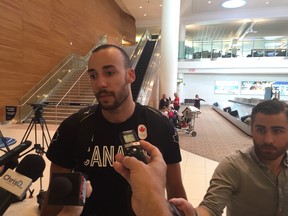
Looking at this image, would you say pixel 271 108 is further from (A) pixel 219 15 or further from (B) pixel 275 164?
(A) pixel 219 15

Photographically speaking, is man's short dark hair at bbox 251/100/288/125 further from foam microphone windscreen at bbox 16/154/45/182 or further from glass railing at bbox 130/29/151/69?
glass railing at bbox 130/29/151/69

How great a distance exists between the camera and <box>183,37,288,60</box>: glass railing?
62.2 feet

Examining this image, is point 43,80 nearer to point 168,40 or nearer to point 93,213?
point 168,40

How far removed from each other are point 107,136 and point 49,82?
384 inches

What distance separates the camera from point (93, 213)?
50.1 inches

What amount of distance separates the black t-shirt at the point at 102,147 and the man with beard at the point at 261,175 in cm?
29

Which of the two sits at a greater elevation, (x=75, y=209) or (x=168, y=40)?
(x=168, y=40)

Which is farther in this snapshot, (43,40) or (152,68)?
(152,68)

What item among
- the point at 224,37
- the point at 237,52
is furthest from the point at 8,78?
the point at 224,37

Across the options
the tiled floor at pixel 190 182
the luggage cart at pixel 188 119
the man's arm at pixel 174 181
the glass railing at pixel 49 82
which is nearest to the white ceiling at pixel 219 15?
the glass railing at pixel 49 82

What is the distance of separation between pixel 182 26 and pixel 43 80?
1417 cm

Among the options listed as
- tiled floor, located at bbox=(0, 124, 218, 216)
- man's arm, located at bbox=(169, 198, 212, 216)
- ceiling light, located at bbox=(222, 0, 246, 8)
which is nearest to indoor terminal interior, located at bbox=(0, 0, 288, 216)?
tiled floor, located at bbox=(0, 124, 218, 216)

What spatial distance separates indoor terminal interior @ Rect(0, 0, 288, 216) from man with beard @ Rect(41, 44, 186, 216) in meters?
0.90

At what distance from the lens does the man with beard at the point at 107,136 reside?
4.19ft
